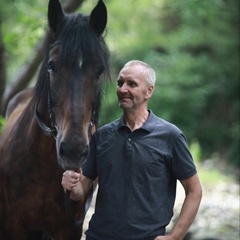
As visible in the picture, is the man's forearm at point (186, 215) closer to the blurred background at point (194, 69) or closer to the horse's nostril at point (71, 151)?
the horse's nostril at point (71, 151)

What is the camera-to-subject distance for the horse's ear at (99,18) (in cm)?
357

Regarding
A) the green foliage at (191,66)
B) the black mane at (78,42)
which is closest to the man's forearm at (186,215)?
the black mane at (78,42)

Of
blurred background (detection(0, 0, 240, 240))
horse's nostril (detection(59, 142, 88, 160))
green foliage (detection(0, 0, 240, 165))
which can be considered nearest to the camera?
horse's nostril (detection(59, 142, 88, 160))

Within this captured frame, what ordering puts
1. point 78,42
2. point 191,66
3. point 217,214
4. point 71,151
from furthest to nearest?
point 191,66
point 217,214
point 78,42
point 71,151

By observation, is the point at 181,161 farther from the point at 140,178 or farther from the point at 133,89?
the point at 133,89

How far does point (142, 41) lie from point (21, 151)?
15.6 metres

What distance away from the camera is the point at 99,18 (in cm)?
361

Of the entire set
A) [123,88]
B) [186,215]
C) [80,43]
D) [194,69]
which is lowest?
[194,69]

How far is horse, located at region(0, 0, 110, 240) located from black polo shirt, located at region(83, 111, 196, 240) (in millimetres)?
258

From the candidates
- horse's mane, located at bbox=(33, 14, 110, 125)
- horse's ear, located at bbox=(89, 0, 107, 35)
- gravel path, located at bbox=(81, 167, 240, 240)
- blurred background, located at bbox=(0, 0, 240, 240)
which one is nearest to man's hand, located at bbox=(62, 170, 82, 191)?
horse's mane, located at bbox=(33, 14, 110, 125)

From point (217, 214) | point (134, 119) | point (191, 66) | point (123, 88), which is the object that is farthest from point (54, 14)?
point (191, 66)

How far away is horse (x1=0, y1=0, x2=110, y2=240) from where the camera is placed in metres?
3.24

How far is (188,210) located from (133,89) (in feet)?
2.42

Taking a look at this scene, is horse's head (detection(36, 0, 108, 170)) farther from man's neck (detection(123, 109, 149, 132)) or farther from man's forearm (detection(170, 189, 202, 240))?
man's forearm (detection(170, 189, 202, 240))
